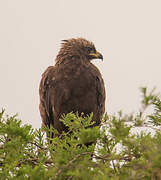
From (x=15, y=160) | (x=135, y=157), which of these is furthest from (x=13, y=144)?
(x=135, y=157)

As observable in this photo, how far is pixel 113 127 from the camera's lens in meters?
1.77

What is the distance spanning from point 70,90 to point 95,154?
2461 millimetres

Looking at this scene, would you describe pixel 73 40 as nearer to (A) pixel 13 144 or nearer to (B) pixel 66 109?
(B) pixel 66 109

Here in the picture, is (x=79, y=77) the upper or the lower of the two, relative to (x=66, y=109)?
upper

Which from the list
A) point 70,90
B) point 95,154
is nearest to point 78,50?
point 70,90

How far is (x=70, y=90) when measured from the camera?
4.80m

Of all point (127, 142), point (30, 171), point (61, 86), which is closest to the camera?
point (127, 142)

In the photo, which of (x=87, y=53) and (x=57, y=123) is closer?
(x=57, y=123)

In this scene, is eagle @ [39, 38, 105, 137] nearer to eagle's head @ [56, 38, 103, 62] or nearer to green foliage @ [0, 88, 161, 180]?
eagle's head @ [56, 38, 103, 62]

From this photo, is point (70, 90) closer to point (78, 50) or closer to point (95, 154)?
point (78, 50)

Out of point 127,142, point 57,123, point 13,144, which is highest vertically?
point 127,142

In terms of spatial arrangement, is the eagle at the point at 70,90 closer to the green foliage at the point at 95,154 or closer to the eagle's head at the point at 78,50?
the eagle's head at the point at 78,50

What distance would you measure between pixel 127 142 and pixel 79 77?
124 inches

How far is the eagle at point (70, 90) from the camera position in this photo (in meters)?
4.84
